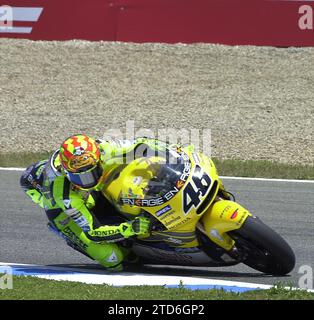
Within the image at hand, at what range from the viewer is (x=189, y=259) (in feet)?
24.7

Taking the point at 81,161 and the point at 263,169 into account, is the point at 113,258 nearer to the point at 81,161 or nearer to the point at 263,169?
the point at 81,161

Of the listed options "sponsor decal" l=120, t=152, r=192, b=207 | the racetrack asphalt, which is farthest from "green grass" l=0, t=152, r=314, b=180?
"sponsor decal" l=120, t=152, r=192, b=207

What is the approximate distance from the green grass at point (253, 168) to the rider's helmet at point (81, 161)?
509 cm

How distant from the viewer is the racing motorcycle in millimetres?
7117

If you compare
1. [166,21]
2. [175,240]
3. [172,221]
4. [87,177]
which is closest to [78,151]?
[87,177]

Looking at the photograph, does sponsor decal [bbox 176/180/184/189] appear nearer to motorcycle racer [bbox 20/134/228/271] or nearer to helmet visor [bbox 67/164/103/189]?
motorcycle racer [bbox 20/134/228/271]

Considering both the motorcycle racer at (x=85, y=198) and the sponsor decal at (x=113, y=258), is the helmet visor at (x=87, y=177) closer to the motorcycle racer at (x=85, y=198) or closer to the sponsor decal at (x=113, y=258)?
the motorcycle racer at (x=85, y=198)

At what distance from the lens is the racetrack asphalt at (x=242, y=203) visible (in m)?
7.69

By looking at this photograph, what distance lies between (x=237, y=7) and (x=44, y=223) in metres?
7.87

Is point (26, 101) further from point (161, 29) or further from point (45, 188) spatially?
point (45, 188)

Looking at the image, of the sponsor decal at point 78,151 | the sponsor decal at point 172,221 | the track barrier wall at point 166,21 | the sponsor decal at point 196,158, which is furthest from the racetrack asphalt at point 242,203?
the track barrier wall at point 166,21

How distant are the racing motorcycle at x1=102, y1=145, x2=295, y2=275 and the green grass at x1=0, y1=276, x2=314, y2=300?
69 centimetres
